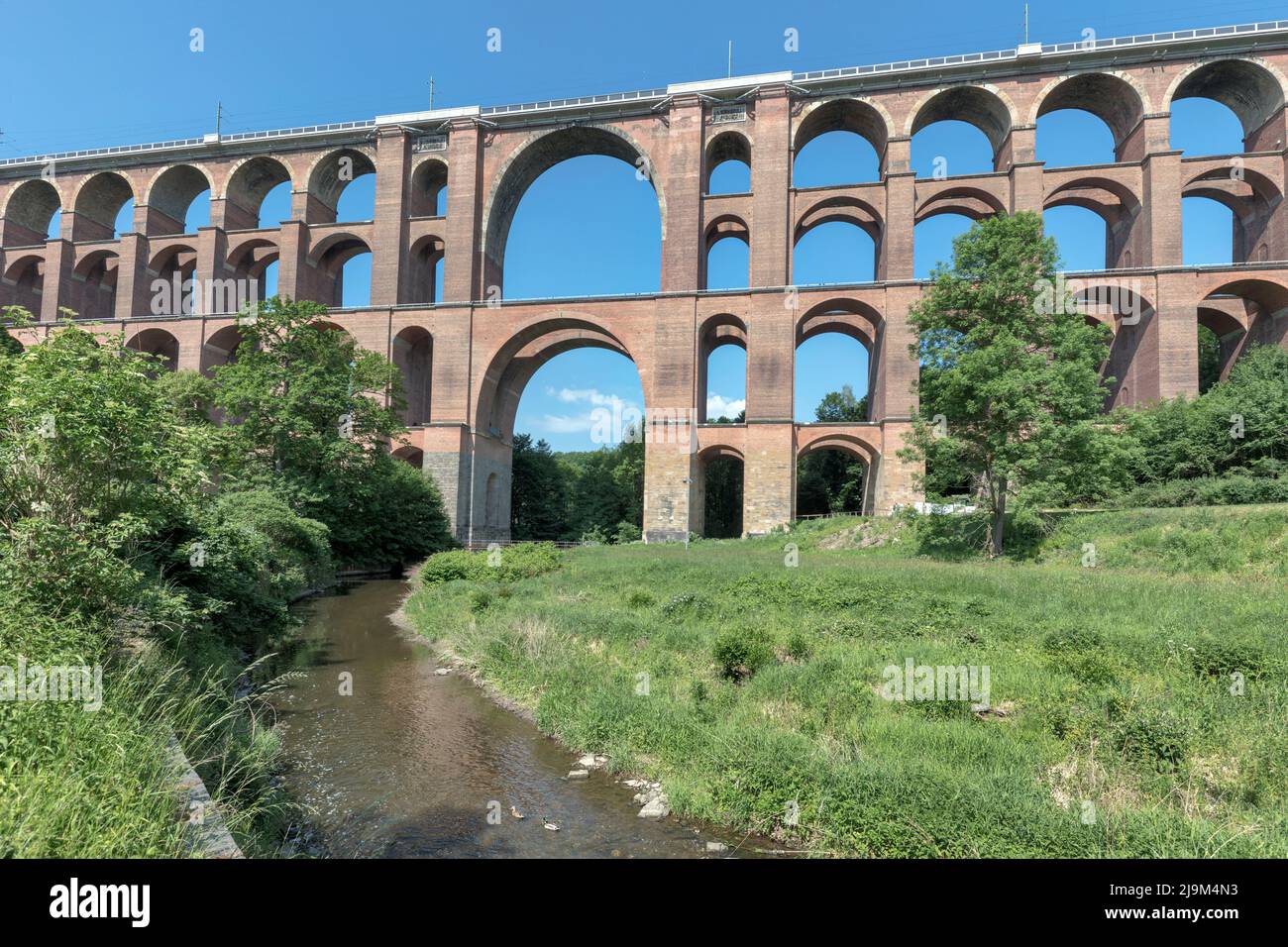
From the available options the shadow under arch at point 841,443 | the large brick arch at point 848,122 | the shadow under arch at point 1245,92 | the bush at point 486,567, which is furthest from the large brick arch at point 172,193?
the shadow under arch at point 1245,92

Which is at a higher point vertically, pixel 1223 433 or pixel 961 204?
pixel 961 204

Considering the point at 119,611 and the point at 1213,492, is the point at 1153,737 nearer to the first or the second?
the point at 119,611

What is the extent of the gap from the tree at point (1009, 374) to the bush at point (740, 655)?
10.9 m

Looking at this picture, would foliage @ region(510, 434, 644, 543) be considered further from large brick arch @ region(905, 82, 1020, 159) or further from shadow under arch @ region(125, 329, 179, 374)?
large brick arch @ region(905, 82, 1020, 159)

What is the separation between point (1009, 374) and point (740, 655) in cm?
1227

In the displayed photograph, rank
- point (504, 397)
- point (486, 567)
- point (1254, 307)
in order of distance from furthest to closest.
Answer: point (504, 397), point (1254, 307), point (486, 567)

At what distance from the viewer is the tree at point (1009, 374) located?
1652 centimetres

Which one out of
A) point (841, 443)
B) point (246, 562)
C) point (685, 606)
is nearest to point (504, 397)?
point (841, 443)

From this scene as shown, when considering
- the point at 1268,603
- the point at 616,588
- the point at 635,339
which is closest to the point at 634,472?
the point at 635,339

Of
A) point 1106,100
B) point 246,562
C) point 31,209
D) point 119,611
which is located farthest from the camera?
point 31,209

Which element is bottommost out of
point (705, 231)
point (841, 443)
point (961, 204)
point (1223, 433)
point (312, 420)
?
point (1223, 433)

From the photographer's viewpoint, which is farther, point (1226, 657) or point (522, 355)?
point (522, 355)

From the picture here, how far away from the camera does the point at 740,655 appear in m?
9.10
